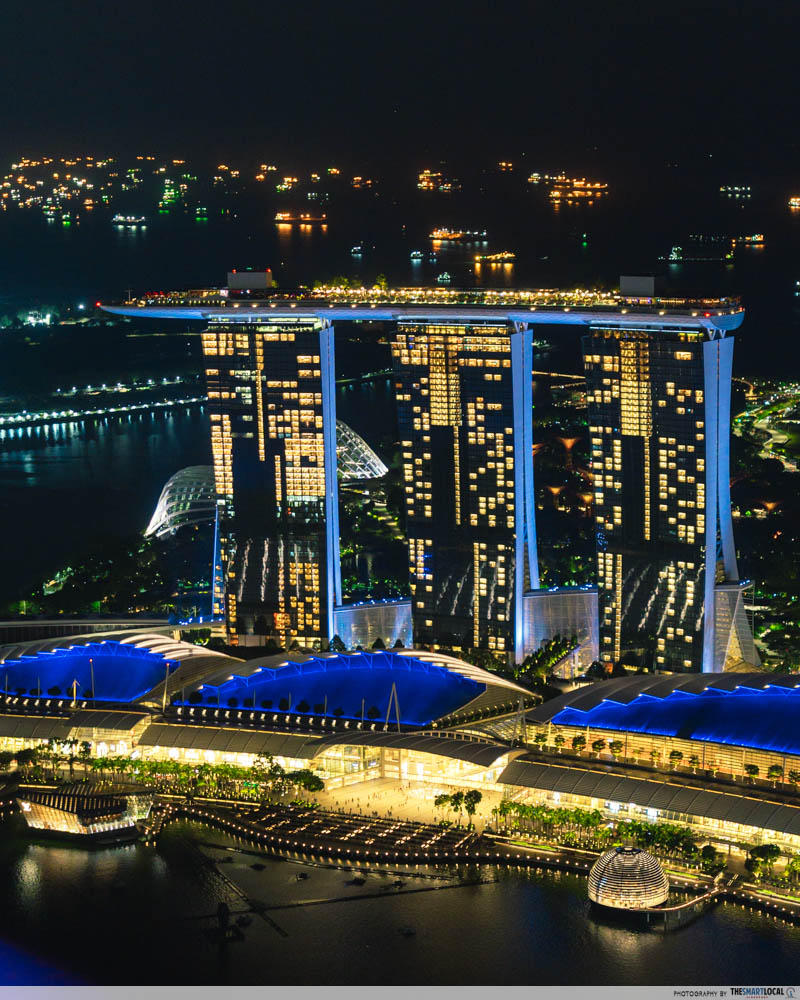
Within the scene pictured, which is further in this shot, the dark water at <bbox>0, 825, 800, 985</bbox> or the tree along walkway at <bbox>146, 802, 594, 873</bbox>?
the tree along walkway at <bbox>146, 802, 594, 873</bbox>

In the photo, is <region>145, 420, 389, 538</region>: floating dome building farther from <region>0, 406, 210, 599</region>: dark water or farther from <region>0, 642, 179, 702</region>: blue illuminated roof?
<region>0, 642, 179, 702</region>: blue illuminated roof

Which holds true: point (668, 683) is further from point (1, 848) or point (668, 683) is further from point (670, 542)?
point (1, 848)

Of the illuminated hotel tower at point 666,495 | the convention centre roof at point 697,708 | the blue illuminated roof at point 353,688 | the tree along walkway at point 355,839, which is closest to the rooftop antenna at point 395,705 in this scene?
the blue illuminated roof at point 353,688

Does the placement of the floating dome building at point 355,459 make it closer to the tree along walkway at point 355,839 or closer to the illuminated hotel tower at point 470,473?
the illuminated hotel tower at point 470,473

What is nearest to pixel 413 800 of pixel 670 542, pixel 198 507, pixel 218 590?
pixel 670 542

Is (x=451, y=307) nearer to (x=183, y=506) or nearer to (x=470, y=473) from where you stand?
(x=470, y=473)

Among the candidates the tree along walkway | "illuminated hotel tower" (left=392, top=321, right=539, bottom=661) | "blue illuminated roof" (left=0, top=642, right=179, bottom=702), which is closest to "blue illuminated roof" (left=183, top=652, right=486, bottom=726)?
"blue illuminated roof" (left=0, top=642, right=179, bottom=702)

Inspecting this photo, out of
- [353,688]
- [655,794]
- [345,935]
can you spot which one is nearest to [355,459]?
[353,688]
